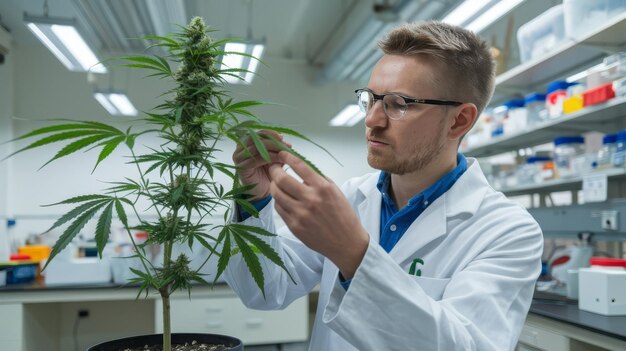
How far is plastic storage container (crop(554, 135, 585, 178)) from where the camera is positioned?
2594mm

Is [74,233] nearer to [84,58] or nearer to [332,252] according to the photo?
[332,252]

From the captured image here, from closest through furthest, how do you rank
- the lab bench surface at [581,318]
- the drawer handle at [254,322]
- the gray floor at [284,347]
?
the lab bench surface at [581,318], the drawer handle at [254,322], the gray floor at [284,347]

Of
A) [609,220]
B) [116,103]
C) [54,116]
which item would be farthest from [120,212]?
[54,116]

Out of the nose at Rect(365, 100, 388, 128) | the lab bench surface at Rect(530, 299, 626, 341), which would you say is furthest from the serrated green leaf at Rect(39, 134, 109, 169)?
the lab bench surface at Rect(530, 299, 626, 341)

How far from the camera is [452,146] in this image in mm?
1167

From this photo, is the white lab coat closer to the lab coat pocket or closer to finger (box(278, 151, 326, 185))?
the lab coat pocket

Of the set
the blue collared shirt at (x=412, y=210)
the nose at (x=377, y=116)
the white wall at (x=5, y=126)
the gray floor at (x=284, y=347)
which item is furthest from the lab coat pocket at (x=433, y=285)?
the white wall at (x=5, y=126)

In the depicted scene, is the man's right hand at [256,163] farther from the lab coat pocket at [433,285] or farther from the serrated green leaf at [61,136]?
the lab coat pocket at [433,285]

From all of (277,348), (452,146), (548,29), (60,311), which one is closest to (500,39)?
(548,29)

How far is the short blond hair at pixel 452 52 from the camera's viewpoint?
102 cm

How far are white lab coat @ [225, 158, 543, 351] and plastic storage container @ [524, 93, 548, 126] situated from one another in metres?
A: 1.76

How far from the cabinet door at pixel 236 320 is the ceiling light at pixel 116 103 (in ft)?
6.49

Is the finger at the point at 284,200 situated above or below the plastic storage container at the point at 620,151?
below

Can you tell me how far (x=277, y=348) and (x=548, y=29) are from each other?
2.81m
